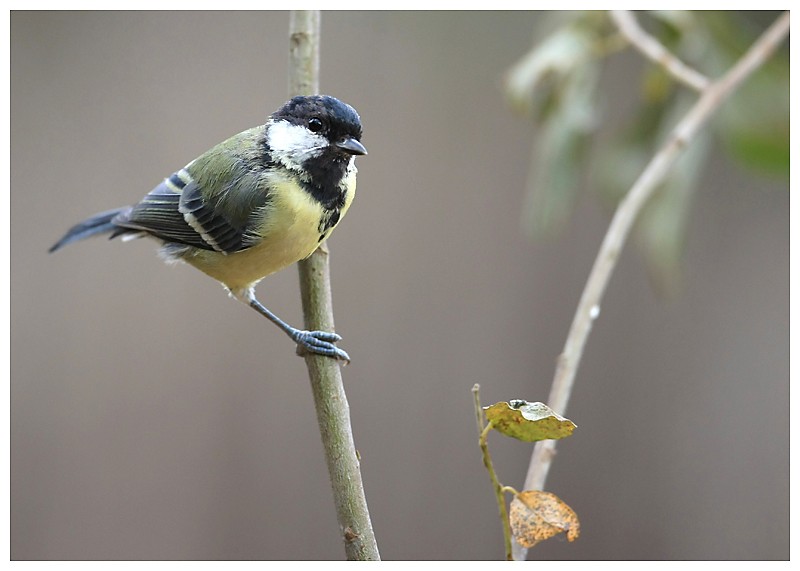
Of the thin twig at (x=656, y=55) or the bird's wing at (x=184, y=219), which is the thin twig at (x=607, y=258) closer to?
the thin twig at (x=656, y=55)

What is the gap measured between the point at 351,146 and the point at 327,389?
0.29 metres

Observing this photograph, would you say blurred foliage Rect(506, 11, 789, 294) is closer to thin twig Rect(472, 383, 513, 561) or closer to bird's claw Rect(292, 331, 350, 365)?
bird's claw Rect(292, 331, 350, 365)

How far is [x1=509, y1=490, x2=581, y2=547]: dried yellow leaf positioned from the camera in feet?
1.73

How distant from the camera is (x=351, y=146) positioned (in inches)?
34.5

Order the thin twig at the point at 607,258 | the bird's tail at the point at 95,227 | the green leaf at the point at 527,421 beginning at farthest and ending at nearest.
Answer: the bird's tail at the point at 95,227 → the thin twig at the point at 607,258 → the green leaf at the point at 527,421

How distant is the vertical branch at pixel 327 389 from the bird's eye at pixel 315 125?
1.2 inches

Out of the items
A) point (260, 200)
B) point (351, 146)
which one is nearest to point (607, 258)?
point (351, 146)

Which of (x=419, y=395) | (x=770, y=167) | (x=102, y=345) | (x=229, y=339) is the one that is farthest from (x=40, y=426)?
(x=770, y=167)

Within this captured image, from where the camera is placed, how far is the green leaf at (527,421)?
51cm

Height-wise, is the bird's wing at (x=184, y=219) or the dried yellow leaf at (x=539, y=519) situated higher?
the bird's wing at (x=184, y=219)

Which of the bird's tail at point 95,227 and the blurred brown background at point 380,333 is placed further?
the blurred brown background at point 380,333

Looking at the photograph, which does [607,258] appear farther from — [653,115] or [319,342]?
[653,115]

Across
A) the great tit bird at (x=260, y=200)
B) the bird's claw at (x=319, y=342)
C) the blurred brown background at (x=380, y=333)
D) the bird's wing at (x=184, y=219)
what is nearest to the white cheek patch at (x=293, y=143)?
the great tit bird at (x=260, y=200)

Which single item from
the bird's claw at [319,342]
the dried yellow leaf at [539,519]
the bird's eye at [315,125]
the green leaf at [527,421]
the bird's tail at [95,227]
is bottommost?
the dried yellow leaf at [539,519]
